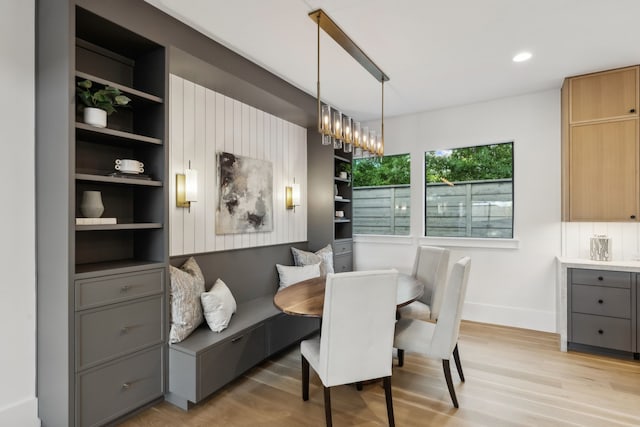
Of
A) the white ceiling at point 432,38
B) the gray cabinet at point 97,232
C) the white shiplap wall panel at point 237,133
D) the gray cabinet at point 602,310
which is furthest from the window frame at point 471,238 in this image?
the gray cabinet at point 97,232

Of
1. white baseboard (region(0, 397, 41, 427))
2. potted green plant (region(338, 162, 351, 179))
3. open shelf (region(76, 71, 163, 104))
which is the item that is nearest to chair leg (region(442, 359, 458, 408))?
white baseboard (region(0, 397, 41, 427))

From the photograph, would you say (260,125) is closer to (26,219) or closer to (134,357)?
(26,219)

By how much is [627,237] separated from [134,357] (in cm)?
463

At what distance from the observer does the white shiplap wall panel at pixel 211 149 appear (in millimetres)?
2869

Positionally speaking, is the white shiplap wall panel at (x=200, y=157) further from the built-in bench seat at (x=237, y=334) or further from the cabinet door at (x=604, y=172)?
the cabinet door at (x=604, y=172)

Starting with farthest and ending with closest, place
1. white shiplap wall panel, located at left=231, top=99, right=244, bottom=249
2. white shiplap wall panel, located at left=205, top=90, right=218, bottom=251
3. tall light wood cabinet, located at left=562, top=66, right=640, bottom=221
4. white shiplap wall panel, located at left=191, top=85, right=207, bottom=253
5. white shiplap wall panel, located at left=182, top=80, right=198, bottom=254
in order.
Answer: white shiplap wall panel, located at left=231, top=99, right=244, bottom=249, tall light wood cabinet, located at left=562, top=66, right=640, bottom=221, white shiplap wall panel, located at left=205, top=90, right=218, bottom=251, white shiplap wall panel, located at left=191, top=85, right=207, bottom=253, white shiplap wall panel, located at left=182, top=80, right=198, bottom=254

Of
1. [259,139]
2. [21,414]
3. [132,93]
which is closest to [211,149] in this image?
[259,139]

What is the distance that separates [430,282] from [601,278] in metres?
1.56

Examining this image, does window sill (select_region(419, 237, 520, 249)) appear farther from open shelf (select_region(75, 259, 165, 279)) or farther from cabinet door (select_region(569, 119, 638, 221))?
open shelf (select_region(75, 259, 165, 279))

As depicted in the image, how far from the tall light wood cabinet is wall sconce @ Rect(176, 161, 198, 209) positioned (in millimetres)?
3677

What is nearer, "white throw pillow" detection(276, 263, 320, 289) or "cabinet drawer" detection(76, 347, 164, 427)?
"cabinet drawer" detection(76, 347, 164, 427)

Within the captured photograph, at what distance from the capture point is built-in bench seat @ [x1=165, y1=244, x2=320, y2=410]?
2.34 m

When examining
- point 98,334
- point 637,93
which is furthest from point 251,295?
point 637,93

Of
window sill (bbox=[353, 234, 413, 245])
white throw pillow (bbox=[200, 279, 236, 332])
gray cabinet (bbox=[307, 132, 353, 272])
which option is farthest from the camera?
window sill (bbox=[353, 234, 413, 245])
